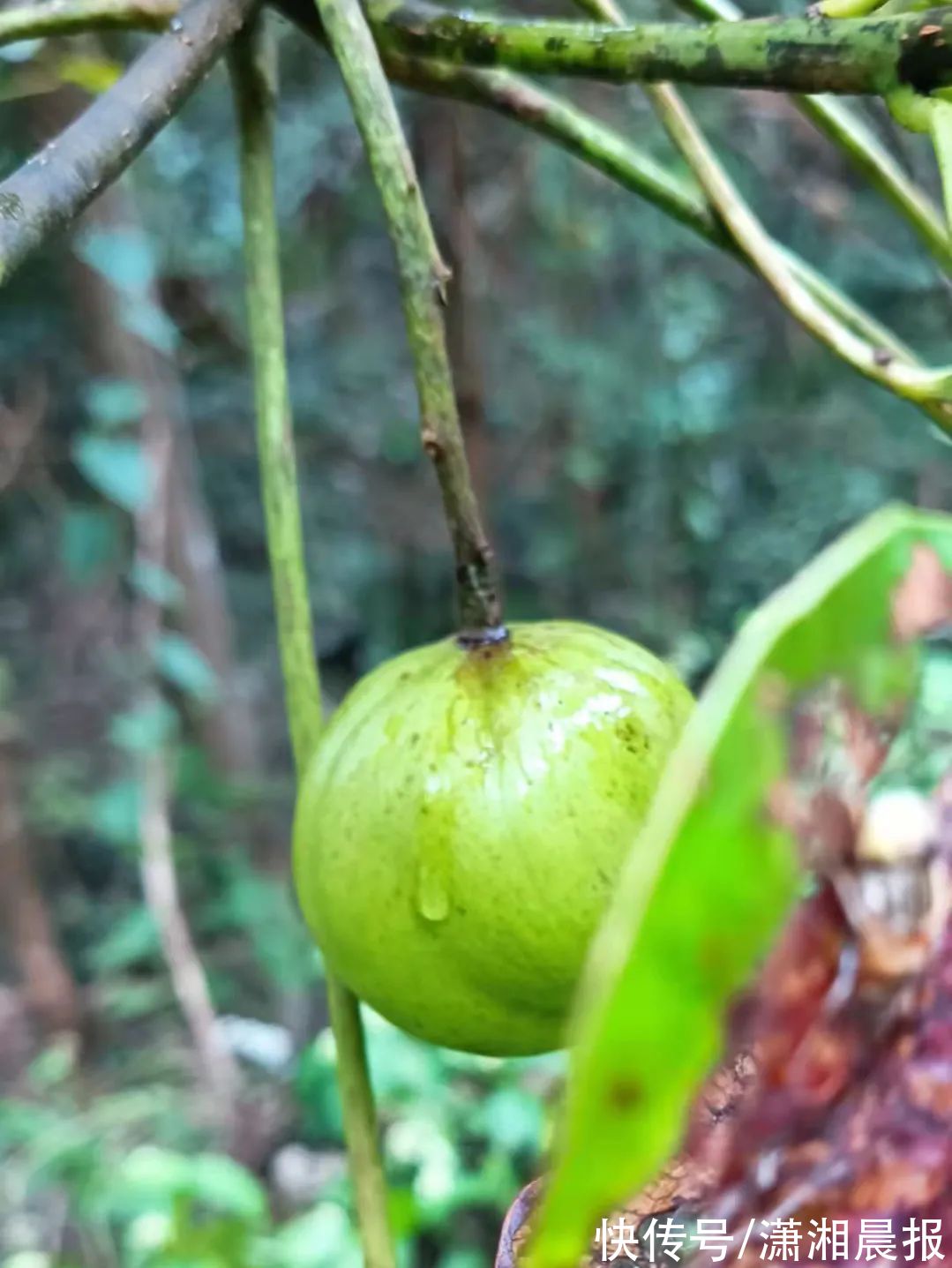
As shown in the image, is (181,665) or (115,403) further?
(181,665)

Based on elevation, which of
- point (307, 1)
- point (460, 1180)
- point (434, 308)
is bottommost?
point (460, 1180)

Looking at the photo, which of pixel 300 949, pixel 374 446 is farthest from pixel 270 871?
pixel 374 446

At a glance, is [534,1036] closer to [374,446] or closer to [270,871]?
[270,871]

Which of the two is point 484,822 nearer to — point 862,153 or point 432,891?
point 432,891

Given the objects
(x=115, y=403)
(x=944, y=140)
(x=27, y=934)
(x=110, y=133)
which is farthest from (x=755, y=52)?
(x=27, y=934)

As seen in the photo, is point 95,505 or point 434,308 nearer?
point 434,308

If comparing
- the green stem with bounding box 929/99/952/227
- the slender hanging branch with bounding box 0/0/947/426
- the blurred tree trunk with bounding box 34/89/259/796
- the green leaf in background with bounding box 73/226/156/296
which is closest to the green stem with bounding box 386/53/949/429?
the slender hanging branch with bounding box 0/0/947/426

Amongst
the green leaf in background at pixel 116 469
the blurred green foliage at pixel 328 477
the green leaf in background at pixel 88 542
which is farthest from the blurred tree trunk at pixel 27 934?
the green leaf in background at pixel 116 469

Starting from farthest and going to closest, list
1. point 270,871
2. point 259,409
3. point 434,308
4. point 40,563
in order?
point 40,563 < point 270,871 < point 259,409 < point 434,308
